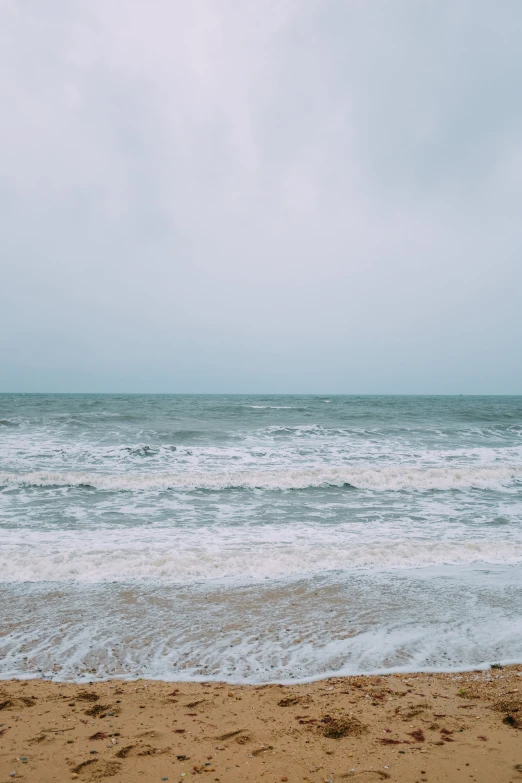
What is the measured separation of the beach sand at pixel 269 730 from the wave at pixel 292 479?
31.9 ft

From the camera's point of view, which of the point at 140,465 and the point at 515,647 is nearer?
the point at 515,647

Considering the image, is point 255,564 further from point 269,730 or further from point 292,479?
point 292,479

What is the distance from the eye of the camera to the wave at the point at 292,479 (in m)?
13.9

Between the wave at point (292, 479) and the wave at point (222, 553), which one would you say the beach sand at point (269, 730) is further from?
the wave at point (292, 479)

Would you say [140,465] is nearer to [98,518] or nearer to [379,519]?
[98,518]

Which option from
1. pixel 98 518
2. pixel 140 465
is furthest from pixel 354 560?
pixel 140 465

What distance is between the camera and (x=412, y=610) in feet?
19.3

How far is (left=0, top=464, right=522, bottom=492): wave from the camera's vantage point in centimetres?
1392

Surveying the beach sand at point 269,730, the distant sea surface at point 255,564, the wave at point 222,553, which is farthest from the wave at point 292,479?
the beach sand at point 269,730

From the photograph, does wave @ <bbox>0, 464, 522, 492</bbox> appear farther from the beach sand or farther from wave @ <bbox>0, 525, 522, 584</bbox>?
the beach sand

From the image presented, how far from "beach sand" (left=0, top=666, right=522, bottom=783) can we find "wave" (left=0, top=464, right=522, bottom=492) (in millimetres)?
9733

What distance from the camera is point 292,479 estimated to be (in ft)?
48.5

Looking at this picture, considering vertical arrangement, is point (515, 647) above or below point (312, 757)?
below

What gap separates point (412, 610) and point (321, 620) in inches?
51.0
